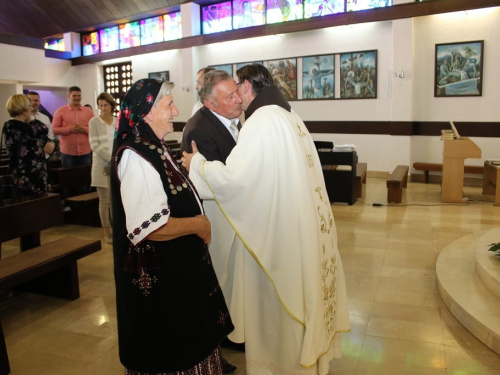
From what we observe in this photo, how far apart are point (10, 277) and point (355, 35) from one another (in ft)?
30.2

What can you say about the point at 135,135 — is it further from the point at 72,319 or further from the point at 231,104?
the point at 72,319

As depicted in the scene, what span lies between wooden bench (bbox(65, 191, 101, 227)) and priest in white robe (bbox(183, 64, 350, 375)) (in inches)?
173

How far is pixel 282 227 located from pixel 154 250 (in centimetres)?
75

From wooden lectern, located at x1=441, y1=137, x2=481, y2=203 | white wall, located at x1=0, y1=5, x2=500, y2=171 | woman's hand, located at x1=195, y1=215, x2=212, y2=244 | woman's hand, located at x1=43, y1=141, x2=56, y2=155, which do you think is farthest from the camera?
white wall, located at x1=0, y1=5, x2=500, y2=171

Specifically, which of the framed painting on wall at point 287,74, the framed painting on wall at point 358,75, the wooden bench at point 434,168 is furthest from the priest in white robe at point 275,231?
the framed painting on wall at point 287,74

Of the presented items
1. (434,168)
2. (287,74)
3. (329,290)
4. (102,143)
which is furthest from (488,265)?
(287,74)

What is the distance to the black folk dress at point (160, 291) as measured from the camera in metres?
1.89

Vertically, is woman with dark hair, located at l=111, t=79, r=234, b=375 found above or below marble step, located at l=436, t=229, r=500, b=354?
above

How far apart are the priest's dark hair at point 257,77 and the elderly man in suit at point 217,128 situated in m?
0.12

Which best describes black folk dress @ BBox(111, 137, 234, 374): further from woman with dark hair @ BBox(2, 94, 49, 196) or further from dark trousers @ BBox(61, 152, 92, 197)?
dark trousers @ BBox(61, 152, 92, 197)

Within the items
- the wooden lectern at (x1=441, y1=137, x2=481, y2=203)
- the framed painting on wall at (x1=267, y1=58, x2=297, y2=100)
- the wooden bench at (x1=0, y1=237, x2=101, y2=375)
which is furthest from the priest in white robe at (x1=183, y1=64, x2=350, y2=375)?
the framed painting on wall at (x1=267, y1=58, x2=297, y2=100)

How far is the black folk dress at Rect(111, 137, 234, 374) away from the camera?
189 cm

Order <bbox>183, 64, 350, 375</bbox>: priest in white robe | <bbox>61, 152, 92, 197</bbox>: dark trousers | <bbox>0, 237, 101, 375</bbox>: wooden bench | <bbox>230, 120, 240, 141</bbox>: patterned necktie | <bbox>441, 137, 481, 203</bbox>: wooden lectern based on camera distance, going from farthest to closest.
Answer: <bbox>441, 137, 481, 203</bbox>: wooden lectern → <bbox>61, 152, 92, 197</bbox>: dark trousers → <bbox>0, 237, 101, 375</bbox>: wooden bench → <bbox>230, 120, 240, 141</bbox>: patterned necktie → <bbox>183, 64, 350, 375</bbox>: priest in white robe

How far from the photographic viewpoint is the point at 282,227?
240cm
